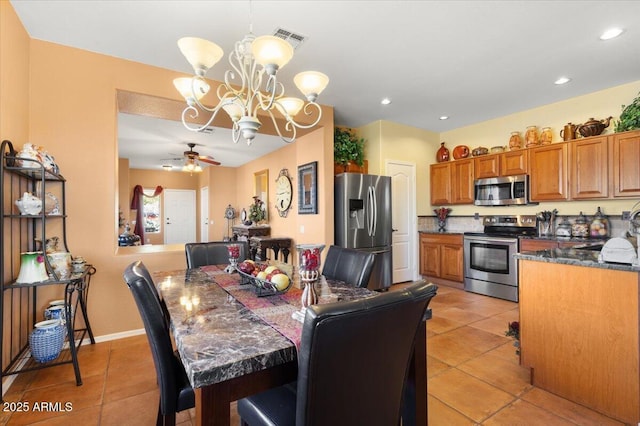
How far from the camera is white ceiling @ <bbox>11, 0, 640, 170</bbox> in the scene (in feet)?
7.09


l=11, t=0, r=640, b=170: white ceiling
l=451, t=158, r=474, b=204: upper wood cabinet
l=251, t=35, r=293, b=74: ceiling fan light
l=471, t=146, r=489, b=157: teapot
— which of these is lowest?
l=451, t=158, r=474, b=204: upper wood cabinet

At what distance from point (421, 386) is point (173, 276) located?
1718mm

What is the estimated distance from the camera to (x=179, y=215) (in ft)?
30.3

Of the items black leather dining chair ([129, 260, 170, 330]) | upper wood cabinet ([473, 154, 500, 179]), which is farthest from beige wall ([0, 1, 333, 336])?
upper wood cabinet ([473, 154, 500, 179])

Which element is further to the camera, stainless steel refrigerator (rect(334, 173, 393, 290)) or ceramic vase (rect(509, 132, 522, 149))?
ceramic vase (rect(509, 132, 522, 149))

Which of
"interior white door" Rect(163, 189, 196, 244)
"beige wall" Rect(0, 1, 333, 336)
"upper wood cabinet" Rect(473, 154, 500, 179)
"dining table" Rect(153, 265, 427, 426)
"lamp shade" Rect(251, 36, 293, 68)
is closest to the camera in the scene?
"dining table" Rect(153, 265, 427, 426)

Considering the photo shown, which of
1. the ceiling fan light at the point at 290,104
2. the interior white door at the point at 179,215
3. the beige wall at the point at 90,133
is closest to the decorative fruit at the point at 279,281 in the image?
the ceiling fan light at the point at 290,104

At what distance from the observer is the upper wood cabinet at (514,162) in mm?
4176

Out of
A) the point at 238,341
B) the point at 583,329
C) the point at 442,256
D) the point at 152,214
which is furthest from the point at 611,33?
the point at 152,214

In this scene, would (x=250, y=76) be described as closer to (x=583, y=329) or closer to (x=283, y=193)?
(x=583, y=329)

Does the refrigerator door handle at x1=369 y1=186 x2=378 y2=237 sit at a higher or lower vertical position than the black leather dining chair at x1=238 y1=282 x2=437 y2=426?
higher

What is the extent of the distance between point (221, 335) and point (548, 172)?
4.54 m

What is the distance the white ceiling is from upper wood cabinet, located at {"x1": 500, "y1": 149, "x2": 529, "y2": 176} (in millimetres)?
824

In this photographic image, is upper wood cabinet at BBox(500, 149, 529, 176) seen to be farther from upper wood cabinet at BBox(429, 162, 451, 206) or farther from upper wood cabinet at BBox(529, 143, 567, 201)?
upper wood cabinet at BBox(429, 162, 451, 206)
